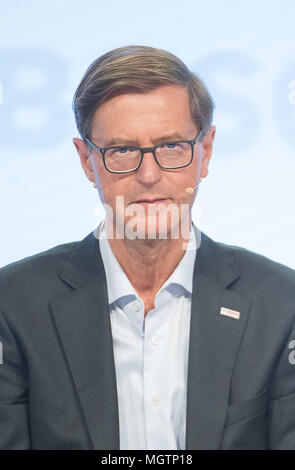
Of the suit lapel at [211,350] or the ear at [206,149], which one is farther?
the ear at [206,149]

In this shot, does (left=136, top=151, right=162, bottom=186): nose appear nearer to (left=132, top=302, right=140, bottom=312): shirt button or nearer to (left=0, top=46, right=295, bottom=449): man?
(left=0, top=46, right=295, bottom=449): man

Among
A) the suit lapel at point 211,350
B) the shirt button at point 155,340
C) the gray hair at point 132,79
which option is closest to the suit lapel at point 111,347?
the suit lapel at point 211,350

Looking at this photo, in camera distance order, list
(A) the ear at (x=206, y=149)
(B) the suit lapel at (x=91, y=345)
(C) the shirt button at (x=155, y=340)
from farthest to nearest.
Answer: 1. (A) the ear at (x=206, y=149)
2. (C) the shirt button at (x=155, y=340)
3. (B) the suit lapel at (x=91, y=345)

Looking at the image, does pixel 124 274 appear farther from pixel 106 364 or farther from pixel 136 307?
pixel 106 364

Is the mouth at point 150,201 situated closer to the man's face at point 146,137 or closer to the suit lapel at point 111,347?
the man's face at point 146,137

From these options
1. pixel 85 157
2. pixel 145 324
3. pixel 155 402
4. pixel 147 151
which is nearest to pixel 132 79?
pixel 147 151

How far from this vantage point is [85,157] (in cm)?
222

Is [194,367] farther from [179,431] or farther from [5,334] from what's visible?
[5,334]

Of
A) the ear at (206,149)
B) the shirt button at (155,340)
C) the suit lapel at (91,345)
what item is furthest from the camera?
the ear at (206,149)

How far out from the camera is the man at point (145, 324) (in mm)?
1947

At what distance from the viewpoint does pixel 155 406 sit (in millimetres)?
1981

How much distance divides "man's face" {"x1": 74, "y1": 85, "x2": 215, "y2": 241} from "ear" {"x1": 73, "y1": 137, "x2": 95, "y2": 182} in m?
0.11

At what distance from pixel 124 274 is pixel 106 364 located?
0.30 metres

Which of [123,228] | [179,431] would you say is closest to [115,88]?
[123,228]
